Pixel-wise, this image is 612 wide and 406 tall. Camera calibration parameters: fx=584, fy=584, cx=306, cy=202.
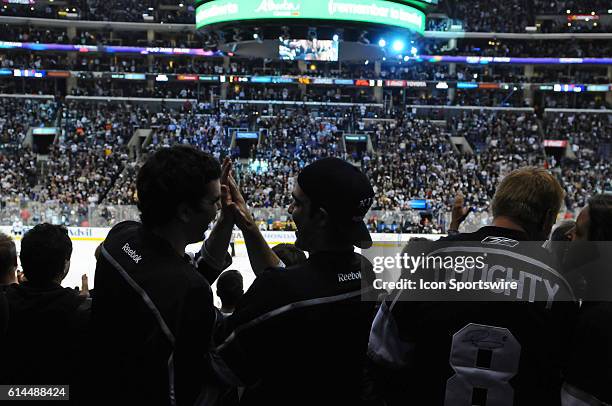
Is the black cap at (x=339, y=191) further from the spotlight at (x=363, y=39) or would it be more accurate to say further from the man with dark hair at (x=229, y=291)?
the spotlight at (x=363, y=39)

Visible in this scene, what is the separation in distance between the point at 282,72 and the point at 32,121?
17.2 metres

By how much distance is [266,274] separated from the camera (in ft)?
7.27

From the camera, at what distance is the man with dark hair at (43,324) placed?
2842 mm

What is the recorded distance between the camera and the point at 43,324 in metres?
2.85

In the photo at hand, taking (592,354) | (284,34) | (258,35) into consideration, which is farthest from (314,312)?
(258,35)

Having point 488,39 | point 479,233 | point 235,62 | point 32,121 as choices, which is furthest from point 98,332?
point 488,39

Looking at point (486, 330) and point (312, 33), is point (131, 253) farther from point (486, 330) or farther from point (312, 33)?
point (312, 33)

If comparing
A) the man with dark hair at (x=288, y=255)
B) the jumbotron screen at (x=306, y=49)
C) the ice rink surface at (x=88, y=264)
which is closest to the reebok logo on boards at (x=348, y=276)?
the man with dark hair at (x=288, y=255)

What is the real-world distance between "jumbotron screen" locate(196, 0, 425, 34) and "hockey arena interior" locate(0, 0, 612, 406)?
6 centimetres

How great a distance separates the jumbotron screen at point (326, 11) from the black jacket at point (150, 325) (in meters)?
14.1

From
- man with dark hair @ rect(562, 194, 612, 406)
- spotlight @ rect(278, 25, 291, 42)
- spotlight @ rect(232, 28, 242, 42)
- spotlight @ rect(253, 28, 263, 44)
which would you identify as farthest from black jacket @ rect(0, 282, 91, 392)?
spotlight @ rect(232, 28, 242, 42)

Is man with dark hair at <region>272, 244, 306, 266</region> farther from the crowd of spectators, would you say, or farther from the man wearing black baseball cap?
the crowd of spectators

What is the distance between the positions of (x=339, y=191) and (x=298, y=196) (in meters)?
0.18

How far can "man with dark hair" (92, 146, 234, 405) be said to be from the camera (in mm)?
2164
